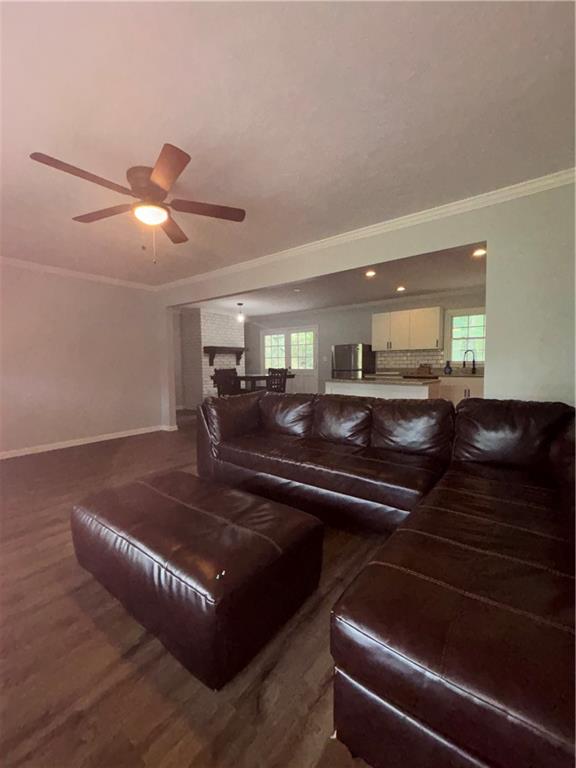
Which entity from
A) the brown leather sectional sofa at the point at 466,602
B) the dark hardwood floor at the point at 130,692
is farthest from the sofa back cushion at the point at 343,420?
the dark hardwood floor at the point at 130,692

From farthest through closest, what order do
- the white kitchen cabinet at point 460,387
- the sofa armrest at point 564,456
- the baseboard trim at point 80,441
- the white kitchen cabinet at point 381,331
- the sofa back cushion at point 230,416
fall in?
the white kitchen cabinet at point 381,331 < the white kitchen cabinet at point 460,387 < the baseboard trim at point 80,441 < the sofa back cushion at point 230,416 < the sofa armrest at point 564,456

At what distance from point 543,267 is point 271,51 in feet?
7.62

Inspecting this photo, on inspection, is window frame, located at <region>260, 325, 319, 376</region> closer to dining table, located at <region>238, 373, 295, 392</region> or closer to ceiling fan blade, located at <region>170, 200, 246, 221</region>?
dining table, located at <region>238, 373, 295, 392</region>

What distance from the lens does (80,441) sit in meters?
4.62

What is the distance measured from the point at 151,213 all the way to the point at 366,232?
1.99m

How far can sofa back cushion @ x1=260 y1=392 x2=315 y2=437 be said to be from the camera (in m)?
3.03

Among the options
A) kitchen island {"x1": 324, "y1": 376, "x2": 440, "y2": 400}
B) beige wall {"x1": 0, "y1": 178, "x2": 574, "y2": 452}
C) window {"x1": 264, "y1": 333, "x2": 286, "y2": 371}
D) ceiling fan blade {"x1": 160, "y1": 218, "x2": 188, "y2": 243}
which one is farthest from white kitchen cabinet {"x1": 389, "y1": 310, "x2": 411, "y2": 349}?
ceiling fan blade {"x1": 160, "y1": 218, "x2": 188, "y2": 243}

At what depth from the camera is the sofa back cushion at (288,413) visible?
3.03 m

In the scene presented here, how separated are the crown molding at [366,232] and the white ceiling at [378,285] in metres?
0.31

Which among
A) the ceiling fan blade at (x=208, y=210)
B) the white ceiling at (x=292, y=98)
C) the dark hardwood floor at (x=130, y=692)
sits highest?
the white ceiling at (x=292, y=98)

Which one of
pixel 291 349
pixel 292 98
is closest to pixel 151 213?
pixel 292 98

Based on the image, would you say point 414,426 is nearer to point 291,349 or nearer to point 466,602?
point 466,602

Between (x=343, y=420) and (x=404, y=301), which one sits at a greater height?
(x=404, y=301)

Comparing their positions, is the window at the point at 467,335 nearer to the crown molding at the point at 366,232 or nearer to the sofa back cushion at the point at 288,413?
the crown molding at the point at 366,232
